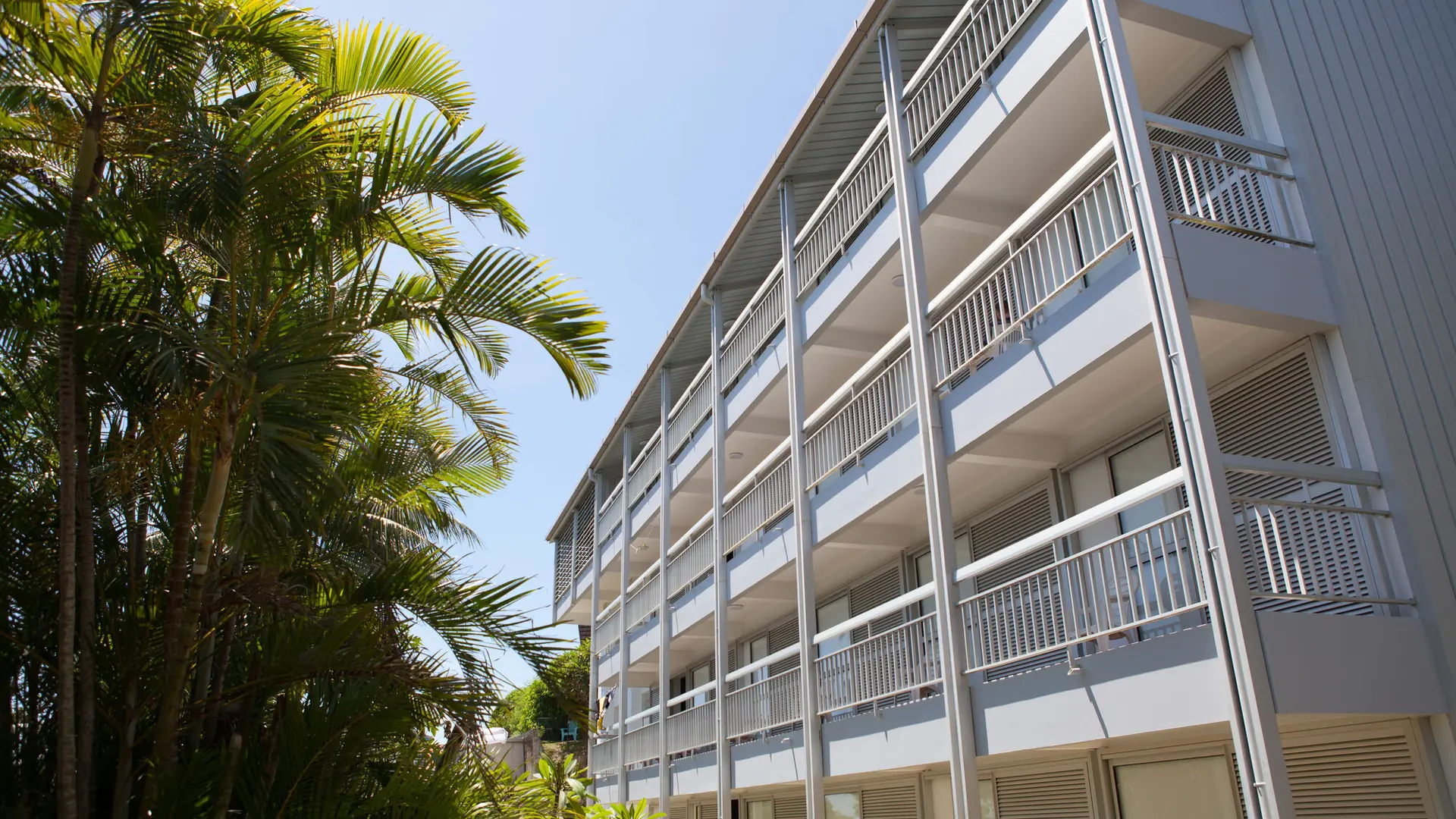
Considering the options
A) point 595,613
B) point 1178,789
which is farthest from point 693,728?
point 595,613

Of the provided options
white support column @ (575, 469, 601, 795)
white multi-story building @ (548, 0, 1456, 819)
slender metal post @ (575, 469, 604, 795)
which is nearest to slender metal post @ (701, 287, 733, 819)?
white multi-story building @ (548, 0, 1456, 819)

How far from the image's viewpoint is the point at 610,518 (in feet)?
90.2

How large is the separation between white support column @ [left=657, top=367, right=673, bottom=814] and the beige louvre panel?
1947mm

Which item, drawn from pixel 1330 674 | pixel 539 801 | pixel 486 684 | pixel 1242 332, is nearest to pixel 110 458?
pixel 486 684

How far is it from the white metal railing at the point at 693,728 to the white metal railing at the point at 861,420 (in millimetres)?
4846

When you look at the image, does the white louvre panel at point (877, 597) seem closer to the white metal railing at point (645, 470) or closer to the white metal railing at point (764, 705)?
the white metal railing at point (764, 705)

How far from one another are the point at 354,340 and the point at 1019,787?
860 cm

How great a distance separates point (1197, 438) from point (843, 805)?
34.0 feet

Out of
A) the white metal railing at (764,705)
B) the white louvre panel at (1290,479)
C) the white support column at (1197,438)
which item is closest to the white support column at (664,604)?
the white metal railing at (764,705)

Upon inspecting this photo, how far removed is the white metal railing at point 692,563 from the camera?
61.0ft

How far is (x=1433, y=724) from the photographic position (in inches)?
271

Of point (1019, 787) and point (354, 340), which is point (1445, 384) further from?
point (354, 340)

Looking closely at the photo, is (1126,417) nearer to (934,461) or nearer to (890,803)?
(934,461)

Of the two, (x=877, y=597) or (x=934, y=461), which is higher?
(x=934, y=461)
